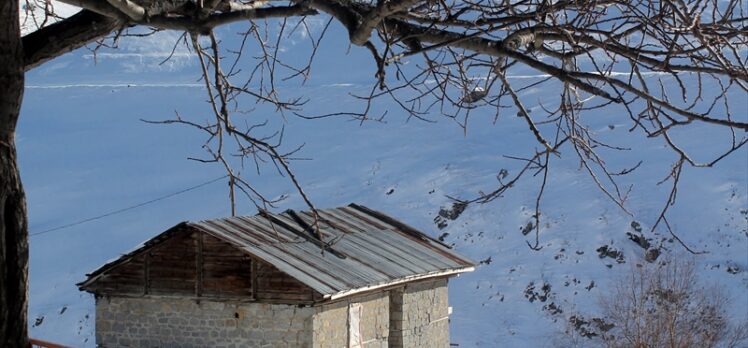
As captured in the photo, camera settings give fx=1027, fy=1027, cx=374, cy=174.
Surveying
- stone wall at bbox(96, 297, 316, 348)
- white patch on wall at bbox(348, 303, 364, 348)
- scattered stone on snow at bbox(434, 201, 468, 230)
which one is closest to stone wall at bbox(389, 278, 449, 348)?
white patch on wall at bbox(348, 303, 364, 348)

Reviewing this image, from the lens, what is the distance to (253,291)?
1497cm

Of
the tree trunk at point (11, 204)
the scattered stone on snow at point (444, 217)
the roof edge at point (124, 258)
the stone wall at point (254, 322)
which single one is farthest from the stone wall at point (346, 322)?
the scattered stone on snow at point (444, 217)

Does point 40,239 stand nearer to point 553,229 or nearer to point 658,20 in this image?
point 553,229

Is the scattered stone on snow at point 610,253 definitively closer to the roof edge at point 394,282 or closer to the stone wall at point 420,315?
the roof edge at point 394,282

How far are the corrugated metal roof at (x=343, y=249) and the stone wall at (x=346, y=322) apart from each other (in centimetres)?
45

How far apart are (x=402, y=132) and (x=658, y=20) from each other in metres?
37.5

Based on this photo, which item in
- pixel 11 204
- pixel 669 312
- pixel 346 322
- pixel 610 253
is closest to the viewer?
pixel 11 204

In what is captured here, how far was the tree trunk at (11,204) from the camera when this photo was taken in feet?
15.5

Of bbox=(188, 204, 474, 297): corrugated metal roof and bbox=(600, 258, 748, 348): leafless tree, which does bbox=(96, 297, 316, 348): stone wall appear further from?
bbox=(600, 258, 748, 348): leafless tree

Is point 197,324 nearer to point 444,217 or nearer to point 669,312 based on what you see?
point 669,312

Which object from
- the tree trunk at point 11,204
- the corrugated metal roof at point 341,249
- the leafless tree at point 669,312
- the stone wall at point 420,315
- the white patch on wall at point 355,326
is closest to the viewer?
the tree trunk at point 11,204

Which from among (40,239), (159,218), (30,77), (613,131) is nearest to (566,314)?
(613,131)

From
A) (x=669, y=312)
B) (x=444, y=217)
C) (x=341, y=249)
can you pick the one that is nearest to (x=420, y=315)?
(x=341, y=249)

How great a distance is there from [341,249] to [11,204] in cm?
1211
